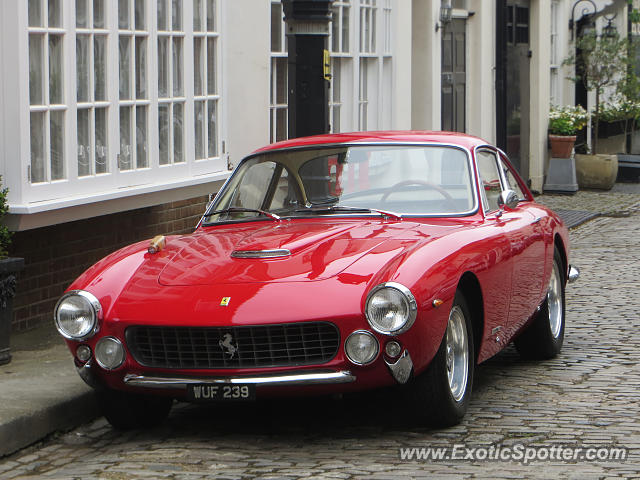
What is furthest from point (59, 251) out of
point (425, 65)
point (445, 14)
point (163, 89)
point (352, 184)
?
point (445, 14)

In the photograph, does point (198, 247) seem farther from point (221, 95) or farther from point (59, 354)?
point (221, 95)

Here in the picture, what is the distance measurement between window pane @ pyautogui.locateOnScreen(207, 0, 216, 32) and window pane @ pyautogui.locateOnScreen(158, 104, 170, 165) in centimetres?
106

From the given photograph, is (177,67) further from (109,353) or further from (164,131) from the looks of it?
(109,353)

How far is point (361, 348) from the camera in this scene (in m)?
5.28

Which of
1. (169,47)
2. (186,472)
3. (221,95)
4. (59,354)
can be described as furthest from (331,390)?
(221,95)

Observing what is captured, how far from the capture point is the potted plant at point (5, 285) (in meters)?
7.09

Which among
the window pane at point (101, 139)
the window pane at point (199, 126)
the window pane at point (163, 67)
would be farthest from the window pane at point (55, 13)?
the window pane at point (199, 126)

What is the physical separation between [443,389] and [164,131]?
467 cm

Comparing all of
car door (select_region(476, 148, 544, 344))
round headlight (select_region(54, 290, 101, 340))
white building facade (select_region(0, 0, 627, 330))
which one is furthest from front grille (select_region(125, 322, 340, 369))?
white building facade (select_region(0, 0, 627, 330))

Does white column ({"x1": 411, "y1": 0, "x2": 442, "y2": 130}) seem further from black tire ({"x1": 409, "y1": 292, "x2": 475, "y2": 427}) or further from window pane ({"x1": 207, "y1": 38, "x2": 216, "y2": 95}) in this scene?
black tire ({"x1": 409, "y1": 292, "x2": 475, "y2": 427})

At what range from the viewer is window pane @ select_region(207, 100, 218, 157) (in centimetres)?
1048

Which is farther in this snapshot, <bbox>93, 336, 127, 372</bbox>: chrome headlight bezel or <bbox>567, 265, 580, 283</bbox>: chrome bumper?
<bbox>567, 265, 580, 283</bbox>: chrome bumper

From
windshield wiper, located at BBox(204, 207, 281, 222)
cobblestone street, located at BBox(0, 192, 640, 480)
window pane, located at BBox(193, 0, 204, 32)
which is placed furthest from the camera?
window pane, located at BBox(193, 0, 204, 32)

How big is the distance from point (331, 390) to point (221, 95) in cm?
562
